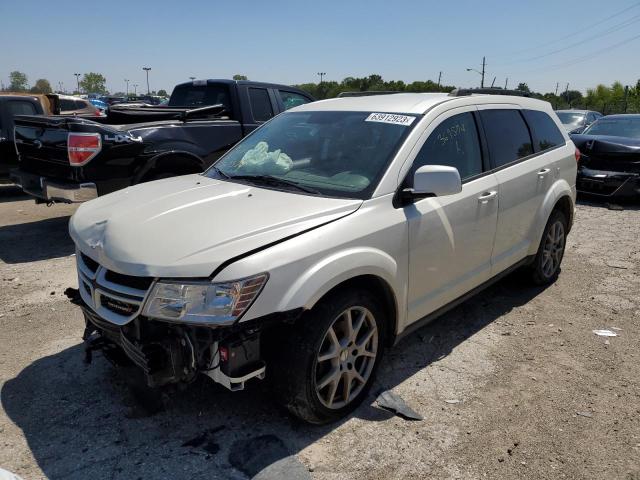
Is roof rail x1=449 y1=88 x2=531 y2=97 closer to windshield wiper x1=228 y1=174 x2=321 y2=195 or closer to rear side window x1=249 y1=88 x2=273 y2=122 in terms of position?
windshield wiper x1=228 y1=174 x2=321 y2=195

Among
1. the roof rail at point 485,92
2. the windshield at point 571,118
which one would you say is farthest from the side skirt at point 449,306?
the windshield at point 571,118

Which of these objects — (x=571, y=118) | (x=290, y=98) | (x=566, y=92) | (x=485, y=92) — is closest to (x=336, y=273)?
(x=485, y=92)

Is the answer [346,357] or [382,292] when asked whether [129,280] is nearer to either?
[346,357]

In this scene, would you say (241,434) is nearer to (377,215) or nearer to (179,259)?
(179,259)

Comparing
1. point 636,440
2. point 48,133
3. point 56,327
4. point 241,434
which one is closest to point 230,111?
point 48,133

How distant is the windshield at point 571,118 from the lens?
47.6ft

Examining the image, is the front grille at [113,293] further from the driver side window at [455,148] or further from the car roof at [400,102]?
the car roof at [400,102]

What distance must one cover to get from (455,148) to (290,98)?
4.78m

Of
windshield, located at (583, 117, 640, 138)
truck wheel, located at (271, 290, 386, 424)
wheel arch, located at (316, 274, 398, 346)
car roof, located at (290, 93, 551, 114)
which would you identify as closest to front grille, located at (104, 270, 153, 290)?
truck wheel, located at (271, 290, 386, 424)

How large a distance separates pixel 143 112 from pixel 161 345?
5.06 meters

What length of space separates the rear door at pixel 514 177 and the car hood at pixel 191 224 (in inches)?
65.5

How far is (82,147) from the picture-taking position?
5.79 metres

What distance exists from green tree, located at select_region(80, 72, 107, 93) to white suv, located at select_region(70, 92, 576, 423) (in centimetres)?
12235

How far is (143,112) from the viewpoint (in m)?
6.77
